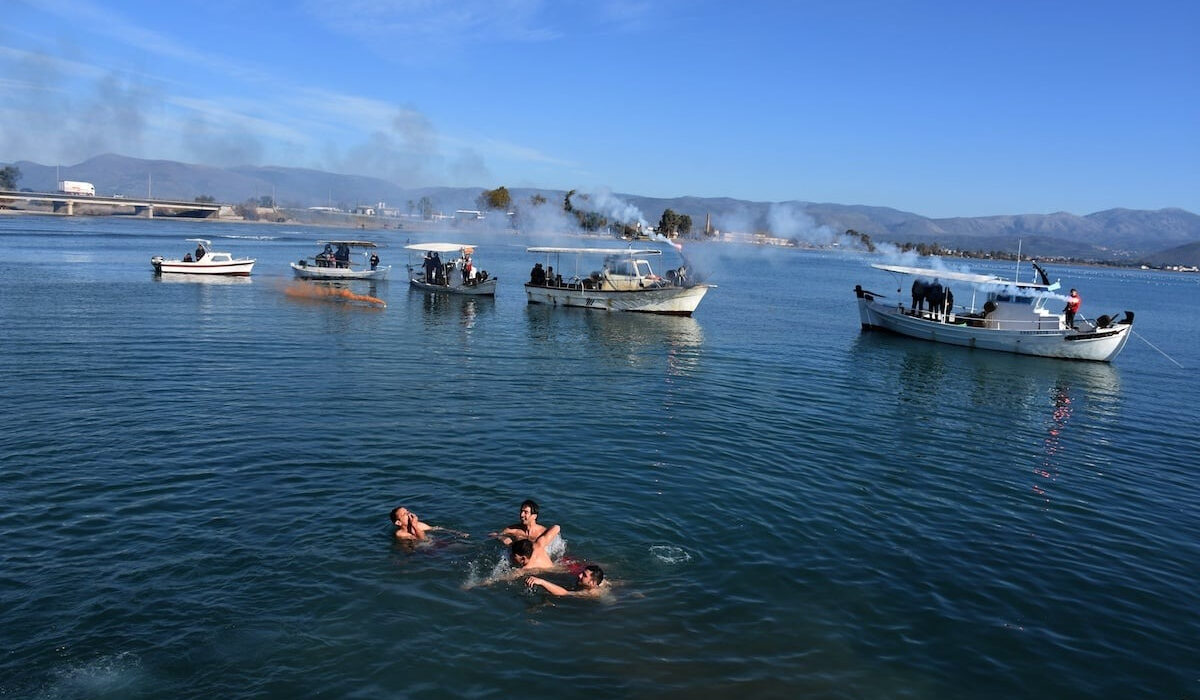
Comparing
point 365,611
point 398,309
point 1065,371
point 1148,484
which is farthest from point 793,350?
point 365,611

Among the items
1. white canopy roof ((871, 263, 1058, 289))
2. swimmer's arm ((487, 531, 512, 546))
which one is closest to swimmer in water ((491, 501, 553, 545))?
swimmer's arm ((487, 531, 512, 546))

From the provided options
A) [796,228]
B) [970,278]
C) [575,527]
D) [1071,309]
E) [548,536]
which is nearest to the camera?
[548,536]

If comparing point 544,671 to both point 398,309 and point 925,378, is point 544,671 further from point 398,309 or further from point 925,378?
point 398,309

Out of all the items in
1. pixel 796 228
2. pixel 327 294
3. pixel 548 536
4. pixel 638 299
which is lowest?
pixel 548 536

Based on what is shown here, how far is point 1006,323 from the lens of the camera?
4472 cm

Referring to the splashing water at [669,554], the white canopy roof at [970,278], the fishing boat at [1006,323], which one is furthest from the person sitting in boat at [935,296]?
the splashing water at [669,554]

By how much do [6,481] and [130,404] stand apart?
21.5ft

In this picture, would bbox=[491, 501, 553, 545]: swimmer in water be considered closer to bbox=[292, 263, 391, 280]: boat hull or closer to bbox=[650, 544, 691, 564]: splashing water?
bbox=[650, 544, 691, 564]: splashing water

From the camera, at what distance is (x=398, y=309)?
49.6 metres

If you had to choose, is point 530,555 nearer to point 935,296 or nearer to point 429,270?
point 935,296

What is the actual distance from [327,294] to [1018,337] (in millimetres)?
45345

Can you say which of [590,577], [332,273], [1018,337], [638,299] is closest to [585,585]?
[590,577]

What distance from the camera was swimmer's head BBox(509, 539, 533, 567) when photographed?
1330 centimetres

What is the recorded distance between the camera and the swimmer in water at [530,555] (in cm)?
1331
